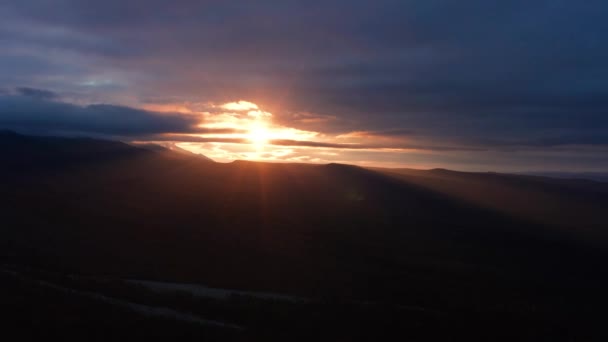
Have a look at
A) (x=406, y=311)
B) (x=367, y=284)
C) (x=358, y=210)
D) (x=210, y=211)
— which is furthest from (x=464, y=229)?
(x=406, y=311)

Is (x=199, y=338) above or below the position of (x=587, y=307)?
above

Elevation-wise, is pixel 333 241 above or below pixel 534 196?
below

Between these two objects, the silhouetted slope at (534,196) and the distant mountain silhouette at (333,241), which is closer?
the distant mountain silhouette at (333,241)

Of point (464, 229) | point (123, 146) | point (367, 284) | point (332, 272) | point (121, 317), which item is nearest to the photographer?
point (121, 317)

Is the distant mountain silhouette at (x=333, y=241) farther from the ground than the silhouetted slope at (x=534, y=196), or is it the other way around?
the silhouetted slope at (x=534, y=196)

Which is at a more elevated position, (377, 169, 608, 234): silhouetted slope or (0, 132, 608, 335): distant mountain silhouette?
(377, 169, 608, 234): silhouetted slope

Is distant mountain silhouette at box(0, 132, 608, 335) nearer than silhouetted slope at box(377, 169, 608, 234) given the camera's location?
Yes

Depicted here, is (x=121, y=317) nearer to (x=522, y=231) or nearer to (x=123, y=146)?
(x=522, y=231)

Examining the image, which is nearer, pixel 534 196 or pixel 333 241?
pixel 333 241
